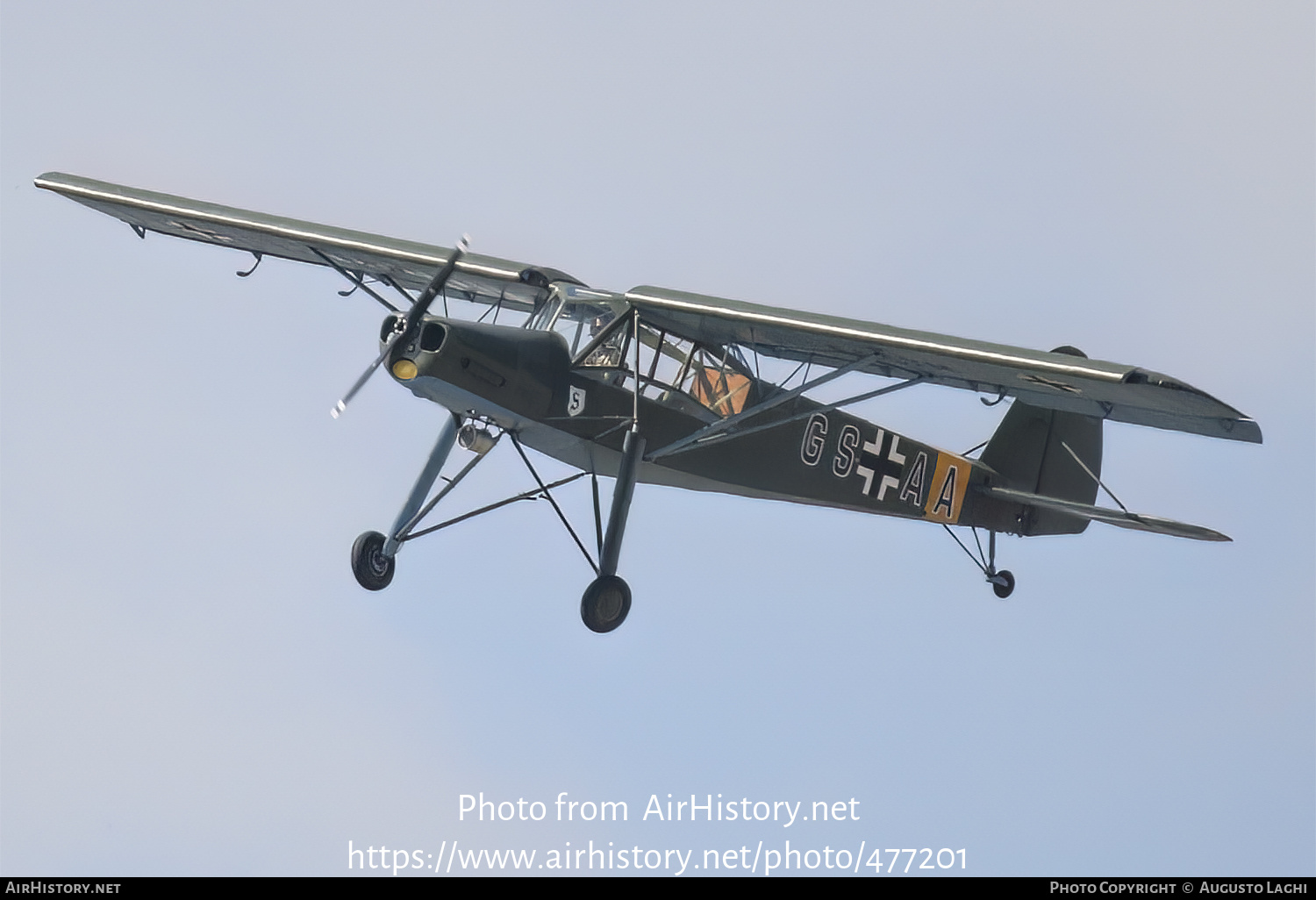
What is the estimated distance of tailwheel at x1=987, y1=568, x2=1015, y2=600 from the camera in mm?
18672

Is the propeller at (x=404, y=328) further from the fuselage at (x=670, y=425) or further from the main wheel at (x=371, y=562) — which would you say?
the main wheel at (x=371, y=562)

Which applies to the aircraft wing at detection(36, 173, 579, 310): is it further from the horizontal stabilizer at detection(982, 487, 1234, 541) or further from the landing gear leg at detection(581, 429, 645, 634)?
the horizontal stabilizer at detection(982, 487, 1234, 541)

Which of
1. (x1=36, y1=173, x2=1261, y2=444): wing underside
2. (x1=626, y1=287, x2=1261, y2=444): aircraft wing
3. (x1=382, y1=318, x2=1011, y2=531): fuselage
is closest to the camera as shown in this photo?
(x1=626, y1=287, x2=1261, y2=444): aircraft wing

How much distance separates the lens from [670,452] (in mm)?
15734

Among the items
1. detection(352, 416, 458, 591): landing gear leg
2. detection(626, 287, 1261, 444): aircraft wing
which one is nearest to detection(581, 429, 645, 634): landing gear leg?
detection(626, 287, 1261, 444): aircraft wing

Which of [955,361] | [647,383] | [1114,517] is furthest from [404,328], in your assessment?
[1114,517]

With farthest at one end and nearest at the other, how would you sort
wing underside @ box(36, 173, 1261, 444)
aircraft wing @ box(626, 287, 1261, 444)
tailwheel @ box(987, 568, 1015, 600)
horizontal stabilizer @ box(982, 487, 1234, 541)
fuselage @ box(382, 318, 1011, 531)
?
tailwheel @ box(987, 568, 1015, 600)
horizontal stabilizer @ box(982, 487, 1234, 541)
fuselage @ box(382, 318, 1011, 531)
wing underside @ box(36, 173, 1261, 444)
aircraft wing @ box(626, 287, 1261, 444)

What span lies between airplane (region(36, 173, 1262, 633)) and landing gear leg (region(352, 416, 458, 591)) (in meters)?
0.02

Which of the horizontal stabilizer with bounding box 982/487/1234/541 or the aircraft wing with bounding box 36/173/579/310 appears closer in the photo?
the horizontal stabilizer with bounding box 982/487/1234/541

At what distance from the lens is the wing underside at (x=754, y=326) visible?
14.3 metres

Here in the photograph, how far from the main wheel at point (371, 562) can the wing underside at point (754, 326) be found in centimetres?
253

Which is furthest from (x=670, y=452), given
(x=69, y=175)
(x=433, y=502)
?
(x=69, y=175)

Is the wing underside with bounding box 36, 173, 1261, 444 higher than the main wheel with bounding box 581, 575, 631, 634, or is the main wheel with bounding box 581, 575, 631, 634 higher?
the wing underside with bounding box 36, 173, 1261, 444

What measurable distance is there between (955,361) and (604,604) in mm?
3518
